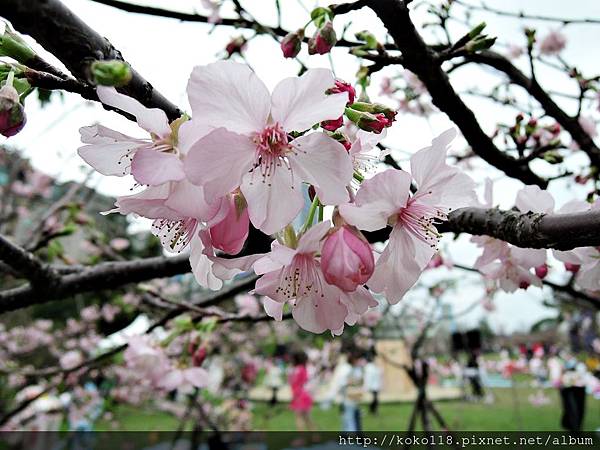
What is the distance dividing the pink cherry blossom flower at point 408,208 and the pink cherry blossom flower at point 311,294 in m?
0.03

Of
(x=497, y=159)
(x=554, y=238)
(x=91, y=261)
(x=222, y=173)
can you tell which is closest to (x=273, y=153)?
(x=222, y=173)

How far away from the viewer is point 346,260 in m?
0.44

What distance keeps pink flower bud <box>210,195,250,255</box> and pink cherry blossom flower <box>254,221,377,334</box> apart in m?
0.06

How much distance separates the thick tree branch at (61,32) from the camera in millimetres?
343

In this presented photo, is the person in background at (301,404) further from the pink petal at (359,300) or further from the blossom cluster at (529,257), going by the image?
the pink petal at (359,300)

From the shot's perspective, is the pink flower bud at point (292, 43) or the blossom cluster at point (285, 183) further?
the pink flower bud at point (292, 43)

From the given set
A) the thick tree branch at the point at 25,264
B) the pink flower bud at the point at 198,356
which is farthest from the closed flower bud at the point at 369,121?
the pink flower bud at the point at 198,356

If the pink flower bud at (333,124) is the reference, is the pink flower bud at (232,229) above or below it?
below

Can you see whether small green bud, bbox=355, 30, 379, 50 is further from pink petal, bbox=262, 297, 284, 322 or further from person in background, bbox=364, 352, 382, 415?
person in background, bbox=364, 352, 382, 415

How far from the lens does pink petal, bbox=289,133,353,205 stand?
43 cm

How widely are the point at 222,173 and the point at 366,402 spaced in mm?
8592

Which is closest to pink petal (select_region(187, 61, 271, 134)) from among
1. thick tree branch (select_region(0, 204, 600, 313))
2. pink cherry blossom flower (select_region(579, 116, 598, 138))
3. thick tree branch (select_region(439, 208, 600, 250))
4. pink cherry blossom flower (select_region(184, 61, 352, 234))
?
pink cherry blossom flower (select_region(184, 61, 352, 234))

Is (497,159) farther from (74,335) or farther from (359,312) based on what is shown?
(74,335)

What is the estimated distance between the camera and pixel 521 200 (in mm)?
733
